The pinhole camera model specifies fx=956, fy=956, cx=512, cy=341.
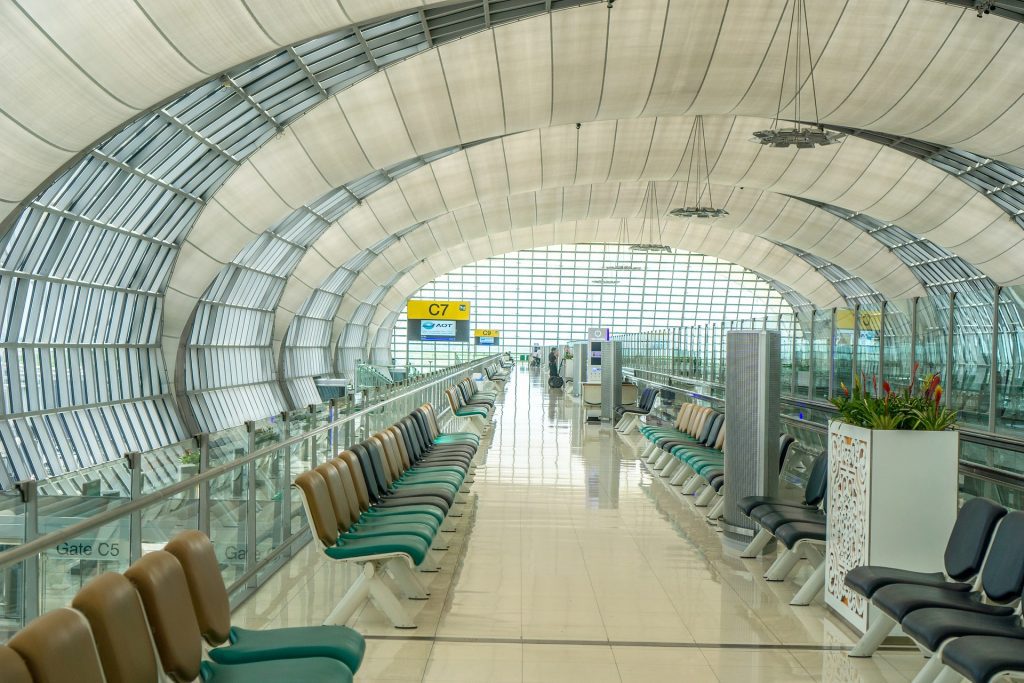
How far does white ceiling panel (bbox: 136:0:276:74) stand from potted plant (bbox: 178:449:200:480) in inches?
538

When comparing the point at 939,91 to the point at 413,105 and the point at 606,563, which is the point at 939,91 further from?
the point at 606,563

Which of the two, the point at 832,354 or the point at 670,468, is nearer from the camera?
the point at 832,354

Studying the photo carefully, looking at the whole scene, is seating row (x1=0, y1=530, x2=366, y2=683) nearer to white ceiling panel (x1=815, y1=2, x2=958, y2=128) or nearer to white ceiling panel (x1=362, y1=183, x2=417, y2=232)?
white ceiling panel (x1=815, y1=2, x2=958, y2=128)

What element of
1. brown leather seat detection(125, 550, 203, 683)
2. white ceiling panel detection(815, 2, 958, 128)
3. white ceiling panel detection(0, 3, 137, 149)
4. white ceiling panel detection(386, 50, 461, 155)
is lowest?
brown leather seat detection(125, 550, 203, 683)

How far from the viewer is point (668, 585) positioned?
6.95 m

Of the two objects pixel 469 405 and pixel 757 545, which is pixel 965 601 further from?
pixel 469 405

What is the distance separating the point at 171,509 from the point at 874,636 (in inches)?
149

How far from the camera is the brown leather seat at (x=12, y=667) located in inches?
83.0

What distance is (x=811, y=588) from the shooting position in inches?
256

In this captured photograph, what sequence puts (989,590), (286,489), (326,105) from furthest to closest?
(326,105) < (286,489) < (989,590)

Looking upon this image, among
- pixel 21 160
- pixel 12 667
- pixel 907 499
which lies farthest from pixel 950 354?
pixel 21 160

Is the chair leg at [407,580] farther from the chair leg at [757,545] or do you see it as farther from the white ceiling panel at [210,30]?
the white ceiling panel at [210,30]

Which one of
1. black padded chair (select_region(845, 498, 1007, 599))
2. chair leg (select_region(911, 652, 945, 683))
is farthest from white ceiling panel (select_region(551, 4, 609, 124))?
chair leg (select_region(911, 652, 945, 683))

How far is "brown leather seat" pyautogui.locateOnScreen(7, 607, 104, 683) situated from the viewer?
7.31 ft
